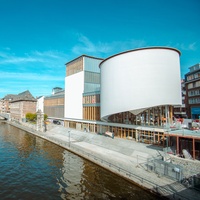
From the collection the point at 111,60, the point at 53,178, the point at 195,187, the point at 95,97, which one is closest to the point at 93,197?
the point at 53,178

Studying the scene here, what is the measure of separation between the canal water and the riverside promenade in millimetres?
774

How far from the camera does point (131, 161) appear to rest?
72.4 ft

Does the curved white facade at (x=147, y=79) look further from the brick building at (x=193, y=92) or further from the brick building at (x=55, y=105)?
the brick building at (x=55, y=105)

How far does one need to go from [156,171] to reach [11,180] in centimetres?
1629

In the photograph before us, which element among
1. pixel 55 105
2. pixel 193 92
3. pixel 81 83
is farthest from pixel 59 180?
pixel 55 105

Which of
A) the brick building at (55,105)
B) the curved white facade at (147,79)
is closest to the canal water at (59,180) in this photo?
the curved white facade at (147,79)

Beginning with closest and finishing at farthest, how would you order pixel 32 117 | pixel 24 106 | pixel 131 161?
pixel 131 161
pixel 32 117
pixel 24 106

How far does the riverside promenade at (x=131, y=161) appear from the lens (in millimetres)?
14406

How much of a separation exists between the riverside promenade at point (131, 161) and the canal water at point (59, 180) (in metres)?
0.77

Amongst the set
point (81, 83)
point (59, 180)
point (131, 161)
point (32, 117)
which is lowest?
point (59, 180)

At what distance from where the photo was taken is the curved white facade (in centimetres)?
2550

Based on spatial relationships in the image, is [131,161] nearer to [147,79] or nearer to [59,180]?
[59,180]

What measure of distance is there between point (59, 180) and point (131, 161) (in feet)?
30.9

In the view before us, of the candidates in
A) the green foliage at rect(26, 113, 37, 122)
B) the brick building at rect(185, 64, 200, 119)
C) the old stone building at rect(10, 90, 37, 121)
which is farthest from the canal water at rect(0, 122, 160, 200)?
the old stone building at rect(10, 90, 37, 121)
